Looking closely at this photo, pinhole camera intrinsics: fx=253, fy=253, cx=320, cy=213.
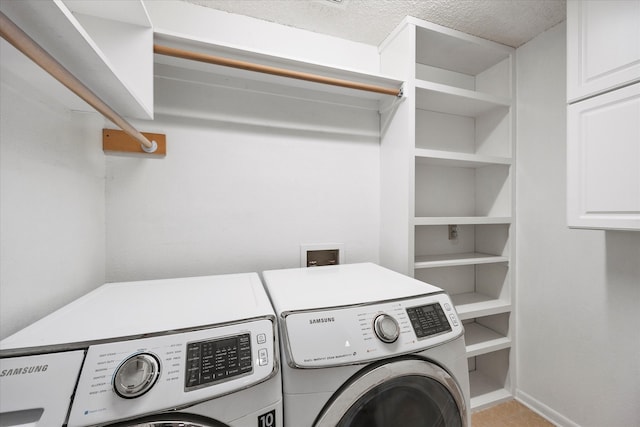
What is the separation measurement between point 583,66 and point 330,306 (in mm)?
1459

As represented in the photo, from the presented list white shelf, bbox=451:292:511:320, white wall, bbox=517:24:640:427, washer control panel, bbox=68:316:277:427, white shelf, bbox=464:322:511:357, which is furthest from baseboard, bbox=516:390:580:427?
washer control panel, bbox=68:316:277:427

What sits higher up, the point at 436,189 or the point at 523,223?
the point at 436,189

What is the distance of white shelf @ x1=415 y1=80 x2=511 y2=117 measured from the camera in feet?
4.81

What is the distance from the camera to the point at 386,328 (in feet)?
2.56

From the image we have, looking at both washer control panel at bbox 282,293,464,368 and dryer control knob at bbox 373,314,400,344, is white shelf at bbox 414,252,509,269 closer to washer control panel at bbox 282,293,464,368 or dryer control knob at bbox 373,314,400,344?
washer control panel at bbox 282,293,464,368

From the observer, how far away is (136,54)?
37.0 inches

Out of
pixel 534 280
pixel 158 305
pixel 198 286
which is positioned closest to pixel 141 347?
pixel 158 305

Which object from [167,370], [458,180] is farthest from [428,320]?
[458,180]

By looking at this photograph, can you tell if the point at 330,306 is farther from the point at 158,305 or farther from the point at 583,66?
the point at 583,66

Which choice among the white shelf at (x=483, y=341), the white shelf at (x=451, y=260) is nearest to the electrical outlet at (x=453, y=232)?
the white shelf at (x=451, y=260)

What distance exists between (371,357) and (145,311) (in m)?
0.68

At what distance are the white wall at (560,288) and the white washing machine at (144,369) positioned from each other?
66.0 inches

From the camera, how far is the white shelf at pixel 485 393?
160 centimetres

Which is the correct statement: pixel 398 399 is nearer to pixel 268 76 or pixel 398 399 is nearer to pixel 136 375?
pixel 136 375
